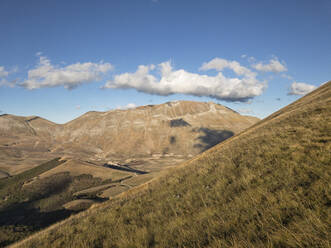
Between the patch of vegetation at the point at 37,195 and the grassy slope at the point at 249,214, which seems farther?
the patch of vegetation at the point at 37,195

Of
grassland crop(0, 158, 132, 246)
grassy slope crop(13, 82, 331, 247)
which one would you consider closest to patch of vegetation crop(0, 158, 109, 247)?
grassland crop(0, 158, 132, 246)

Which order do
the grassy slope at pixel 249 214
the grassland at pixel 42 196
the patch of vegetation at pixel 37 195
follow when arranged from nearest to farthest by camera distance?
the grassy slope at pixel 249 214 → the grassland at pixel 42 196 → the patch of vegetation at pixel 37 195

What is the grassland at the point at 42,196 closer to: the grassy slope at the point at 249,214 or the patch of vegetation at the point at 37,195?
the patch of vegetation at the point at 37,195

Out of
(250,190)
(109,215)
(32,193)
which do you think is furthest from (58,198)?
(250,190)

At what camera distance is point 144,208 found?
11453 mm

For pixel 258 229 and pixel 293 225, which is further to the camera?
pixel 258 229

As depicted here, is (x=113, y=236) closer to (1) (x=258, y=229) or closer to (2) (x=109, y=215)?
(2) (x=109, y=215)

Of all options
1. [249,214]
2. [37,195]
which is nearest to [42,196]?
[37,195]

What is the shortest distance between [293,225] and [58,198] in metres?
138

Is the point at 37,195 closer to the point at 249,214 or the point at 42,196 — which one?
the point at 42,196

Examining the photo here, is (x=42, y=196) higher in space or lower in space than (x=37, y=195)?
lower

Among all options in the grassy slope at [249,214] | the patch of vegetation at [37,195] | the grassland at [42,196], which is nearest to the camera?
the grassy slope at [249,214]

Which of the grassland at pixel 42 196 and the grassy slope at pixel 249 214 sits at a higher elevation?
the grassy slope at pixel 249 214

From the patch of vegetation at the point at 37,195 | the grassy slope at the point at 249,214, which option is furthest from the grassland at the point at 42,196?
the grassy slope at the point at 249,214
